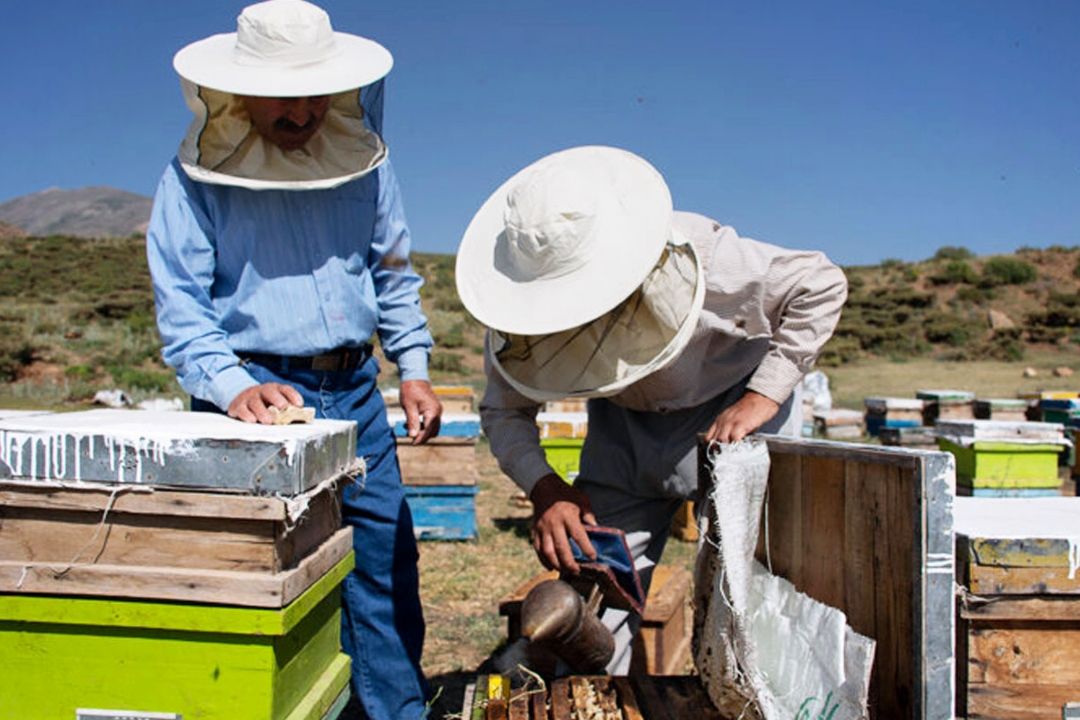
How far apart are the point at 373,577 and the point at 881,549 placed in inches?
58.0

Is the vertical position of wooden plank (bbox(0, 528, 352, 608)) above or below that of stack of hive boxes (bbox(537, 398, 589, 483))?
above

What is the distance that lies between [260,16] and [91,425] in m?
1.25

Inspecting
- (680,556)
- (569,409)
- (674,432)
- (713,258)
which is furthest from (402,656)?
(569,409)

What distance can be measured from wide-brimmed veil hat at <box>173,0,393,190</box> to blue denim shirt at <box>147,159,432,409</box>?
0.38 feet

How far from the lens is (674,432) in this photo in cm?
262

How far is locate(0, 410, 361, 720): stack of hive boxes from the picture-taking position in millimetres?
1613

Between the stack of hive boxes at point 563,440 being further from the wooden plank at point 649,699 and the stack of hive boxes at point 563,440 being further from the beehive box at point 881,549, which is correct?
the beehive box at point 881,549

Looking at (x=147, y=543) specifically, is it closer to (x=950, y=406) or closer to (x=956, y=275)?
(x=950, y=406)

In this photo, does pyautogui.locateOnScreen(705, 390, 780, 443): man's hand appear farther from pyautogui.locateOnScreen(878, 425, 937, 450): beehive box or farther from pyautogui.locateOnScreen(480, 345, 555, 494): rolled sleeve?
pyautogui.locateOnScreen(878, 425, 937, 450): beehive box

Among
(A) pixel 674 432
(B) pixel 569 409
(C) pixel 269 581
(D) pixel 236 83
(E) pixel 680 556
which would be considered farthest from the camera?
(B) pixel 569 409

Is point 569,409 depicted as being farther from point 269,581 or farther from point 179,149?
point 269,581

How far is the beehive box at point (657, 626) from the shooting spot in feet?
10.7

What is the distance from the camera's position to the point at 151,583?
1.62m

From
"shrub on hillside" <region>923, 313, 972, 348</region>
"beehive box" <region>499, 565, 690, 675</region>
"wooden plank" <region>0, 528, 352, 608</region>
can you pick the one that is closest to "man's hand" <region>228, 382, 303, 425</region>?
"wooden plank" <region>0, 528, 352, 608</region>
